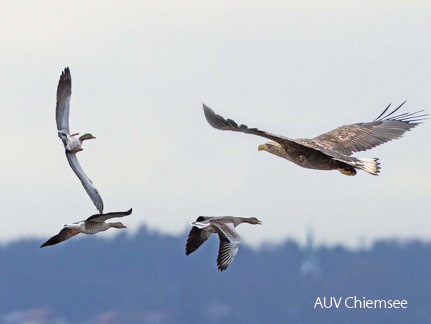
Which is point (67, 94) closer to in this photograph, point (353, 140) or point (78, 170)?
point (78, 170)

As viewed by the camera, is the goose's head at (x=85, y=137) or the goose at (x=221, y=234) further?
the goose's head at (x=85, y=137)

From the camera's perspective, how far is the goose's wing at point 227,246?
1156 cm

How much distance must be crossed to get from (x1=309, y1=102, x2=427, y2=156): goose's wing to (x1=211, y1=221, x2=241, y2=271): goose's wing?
191 cm

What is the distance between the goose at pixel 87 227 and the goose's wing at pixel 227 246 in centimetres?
119

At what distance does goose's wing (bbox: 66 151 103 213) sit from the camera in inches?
465

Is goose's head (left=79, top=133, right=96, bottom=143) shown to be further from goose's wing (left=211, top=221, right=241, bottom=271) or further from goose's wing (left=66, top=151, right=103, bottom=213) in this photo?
goose's wing (left=211, top=221, right=241, bottom=271)

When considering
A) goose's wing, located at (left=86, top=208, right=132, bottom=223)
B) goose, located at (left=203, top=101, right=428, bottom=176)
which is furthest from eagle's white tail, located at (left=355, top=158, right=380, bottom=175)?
goose's wing, located at (left=86, top=208, right=132, bottom=223)

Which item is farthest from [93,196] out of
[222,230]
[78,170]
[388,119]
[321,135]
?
[388,119]

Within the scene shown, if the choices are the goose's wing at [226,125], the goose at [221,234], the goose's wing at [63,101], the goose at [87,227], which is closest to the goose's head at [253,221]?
→ the goose at [221,234]

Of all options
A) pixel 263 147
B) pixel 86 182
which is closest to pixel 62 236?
pixel 86 182

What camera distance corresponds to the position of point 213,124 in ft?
36.9

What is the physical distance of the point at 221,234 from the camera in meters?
11.8

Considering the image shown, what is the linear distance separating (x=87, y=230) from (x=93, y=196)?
0.39m

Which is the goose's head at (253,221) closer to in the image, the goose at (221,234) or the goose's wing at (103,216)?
the goose at (221,234)
